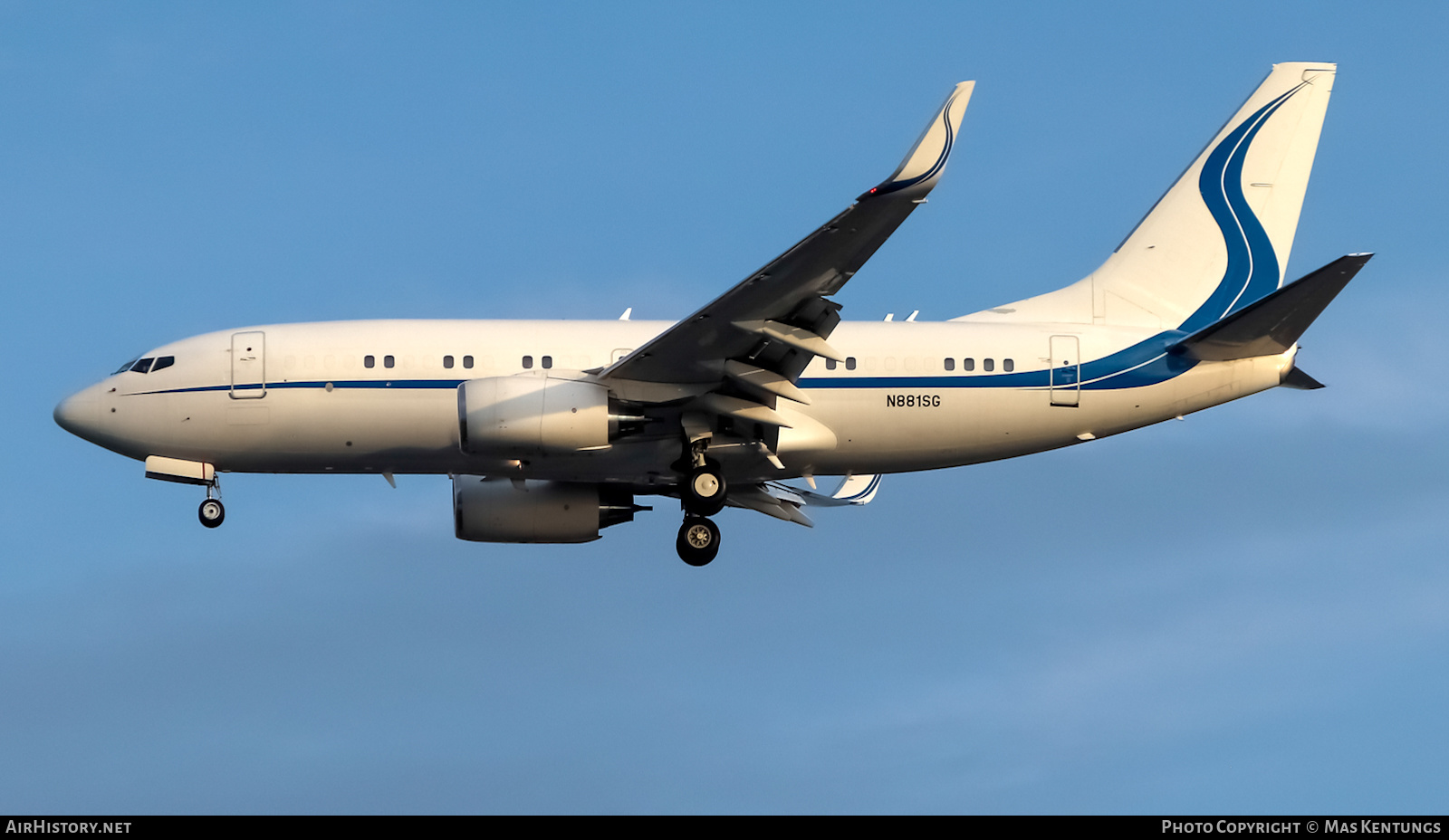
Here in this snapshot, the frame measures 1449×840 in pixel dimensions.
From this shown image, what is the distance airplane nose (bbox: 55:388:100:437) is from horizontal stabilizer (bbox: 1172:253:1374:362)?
21038 millimetres

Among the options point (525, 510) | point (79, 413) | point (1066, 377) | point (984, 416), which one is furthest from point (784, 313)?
point (79, 413)

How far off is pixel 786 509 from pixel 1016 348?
6818mm

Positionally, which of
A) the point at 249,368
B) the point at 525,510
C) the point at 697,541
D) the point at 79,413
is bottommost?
the point at 697,541

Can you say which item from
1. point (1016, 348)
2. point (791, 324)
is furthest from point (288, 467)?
point (1016, 348)

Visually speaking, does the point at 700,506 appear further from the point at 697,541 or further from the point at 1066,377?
the point at 1066,377

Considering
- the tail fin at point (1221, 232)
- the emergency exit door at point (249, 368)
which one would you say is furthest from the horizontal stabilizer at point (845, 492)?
the emergency exit door at point (249, 368)

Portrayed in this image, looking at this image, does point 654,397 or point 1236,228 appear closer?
point 654,397

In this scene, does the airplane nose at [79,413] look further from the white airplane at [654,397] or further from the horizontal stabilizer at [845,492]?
the horizontal stabilizer at [845,492]

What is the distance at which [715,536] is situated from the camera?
115 feet

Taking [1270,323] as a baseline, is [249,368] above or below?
above

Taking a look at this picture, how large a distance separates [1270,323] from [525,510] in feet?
49.2

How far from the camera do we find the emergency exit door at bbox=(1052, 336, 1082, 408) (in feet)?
114

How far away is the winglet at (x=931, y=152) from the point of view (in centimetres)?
2664

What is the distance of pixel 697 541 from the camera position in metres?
34.9
